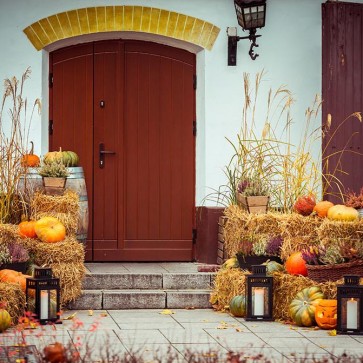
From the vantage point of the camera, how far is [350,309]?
8.02m

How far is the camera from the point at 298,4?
10.7 meters

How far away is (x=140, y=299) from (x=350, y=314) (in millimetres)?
2202

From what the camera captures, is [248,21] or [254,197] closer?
[254,197]

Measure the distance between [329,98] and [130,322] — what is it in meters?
3.58

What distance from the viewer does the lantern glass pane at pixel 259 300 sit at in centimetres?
859

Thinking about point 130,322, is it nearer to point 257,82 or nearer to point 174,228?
point 174,228

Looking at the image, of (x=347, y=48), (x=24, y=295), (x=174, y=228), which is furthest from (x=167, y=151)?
(x=24, y=295)

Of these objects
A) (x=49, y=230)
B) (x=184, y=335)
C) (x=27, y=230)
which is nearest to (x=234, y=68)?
(x=49, y=230)

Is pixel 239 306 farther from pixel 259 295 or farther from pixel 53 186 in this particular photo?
pixel 53 186

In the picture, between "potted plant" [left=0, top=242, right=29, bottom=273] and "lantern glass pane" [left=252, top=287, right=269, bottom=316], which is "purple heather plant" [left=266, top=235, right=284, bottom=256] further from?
"potted plant" [left=0, top=242, right=29, bottom=273]

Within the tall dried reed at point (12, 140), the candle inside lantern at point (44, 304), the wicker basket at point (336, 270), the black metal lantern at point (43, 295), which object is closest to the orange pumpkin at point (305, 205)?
the wicker basket at point (336, 270)

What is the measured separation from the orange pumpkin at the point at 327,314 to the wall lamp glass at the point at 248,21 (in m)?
3.37

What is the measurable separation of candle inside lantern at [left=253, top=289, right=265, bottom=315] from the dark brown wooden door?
228 centimetres

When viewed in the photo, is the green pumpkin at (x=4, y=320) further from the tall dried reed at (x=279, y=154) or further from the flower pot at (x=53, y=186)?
the tall dried reed at (x=279, y=154)
